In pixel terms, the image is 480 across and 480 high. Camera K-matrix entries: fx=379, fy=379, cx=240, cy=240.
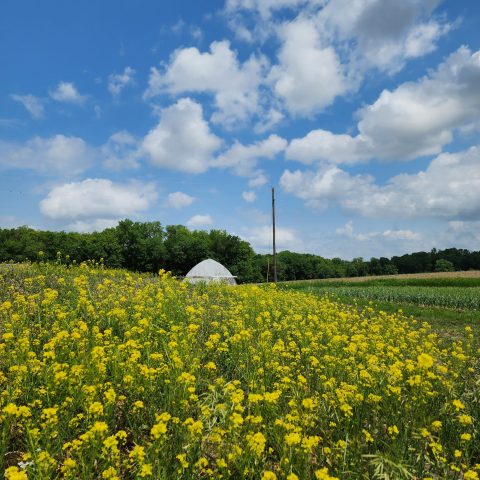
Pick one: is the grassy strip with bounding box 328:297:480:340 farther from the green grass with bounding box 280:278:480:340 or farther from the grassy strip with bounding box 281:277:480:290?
the grassy strip with bounding box 281:277:480:290

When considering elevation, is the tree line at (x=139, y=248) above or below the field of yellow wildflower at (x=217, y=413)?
above

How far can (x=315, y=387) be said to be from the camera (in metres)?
6.31

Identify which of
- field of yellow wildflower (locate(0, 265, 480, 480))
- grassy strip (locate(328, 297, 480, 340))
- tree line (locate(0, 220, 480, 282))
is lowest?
grassy strip (locate(328, 297, 480, 340))

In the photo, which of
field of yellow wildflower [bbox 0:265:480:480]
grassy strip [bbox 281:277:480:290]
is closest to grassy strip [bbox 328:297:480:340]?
field of yellow wildflower [bbox 0:265:480:480]

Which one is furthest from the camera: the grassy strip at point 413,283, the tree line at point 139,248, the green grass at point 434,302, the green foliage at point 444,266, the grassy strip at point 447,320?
the green foliage at point 444,266

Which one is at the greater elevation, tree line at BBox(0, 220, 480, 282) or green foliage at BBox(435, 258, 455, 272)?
tree line at BBox(0, 220, 480, 282)

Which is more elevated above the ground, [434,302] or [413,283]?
[413,283]

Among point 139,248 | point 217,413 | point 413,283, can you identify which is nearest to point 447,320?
point 217,413

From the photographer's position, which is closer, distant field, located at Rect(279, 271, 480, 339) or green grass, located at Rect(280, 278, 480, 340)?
green grass, located at Rect(280, 278, 480, 340)

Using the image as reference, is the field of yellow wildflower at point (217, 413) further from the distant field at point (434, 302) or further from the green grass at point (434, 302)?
the distant field at point (434, 302)

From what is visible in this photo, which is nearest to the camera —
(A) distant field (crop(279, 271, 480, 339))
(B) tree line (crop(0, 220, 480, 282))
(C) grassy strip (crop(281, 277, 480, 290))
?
(A) distant field (crop(279, 271, 480, 339))

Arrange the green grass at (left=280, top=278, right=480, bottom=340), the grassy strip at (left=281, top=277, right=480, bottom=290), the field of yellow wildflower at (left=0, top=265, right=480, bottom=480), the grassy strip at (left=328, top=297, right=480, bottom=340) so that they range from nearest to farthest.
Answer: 1. the field of yellow wildflower at (left=0, top=265, right=480, bottom=480)
2. the grassy strip at (left=328, top=297, right=480, bottom=340)
3. the green grass at (left=280, top=278, right=480, bottom=340)
4. the grassy strip at (left=281, top=277, right=480, bottom=290)

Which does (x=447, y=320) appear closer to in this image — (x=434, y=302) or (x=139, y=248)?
(x=434, y=302)

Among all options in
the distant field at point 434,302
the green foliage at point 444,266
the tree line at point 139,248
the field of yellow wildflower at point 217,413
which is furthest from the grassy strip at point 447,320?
the green foliage at point 444,266
